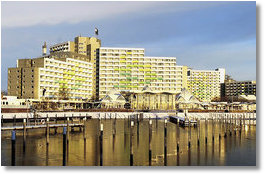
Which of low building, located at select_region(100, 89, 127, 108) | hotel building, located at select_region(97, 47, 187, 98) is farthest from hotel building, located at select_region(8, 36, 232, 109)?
low building, located at select_region(100, 89, 127, 108)

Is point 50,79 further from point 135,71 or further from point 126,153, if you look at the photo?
point 126,153

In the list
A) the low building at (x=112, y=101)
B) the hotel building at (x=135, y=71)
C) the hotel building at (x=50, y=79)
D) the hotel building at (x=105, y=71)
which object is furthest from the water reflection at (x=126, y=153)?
the hotel building at (x=135, y=71)

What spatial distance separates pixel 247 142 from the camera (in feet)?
176

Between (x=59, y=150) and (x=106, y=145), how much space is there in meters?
8.17

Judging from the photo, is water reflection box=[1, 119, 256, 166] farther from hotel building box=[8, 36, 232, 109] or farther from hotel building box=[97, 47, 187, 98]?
hotel building box=[97, 47, 187, 98]

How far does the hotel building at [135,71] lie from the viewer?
17688cm

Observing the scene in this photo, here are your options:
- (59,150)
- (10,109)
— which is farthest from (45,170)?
(10,109)

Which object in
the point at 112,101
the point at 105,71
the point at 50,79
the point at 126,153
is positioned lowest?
the point at 126,153

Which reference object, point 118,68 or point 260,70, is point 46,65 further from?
point 260,70

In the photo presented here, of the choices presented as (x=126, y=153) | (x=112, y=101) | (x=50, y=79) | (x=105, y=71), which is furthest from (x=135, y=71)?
(x=126, y=153)

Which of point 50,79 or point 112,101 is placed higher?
point 50,79

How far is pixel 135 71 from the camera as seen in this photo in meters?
180

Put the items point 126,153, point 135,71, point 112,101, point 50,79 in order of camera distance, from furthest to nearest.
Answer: point 135,71, point 50,79, point 112,101, point 126,153

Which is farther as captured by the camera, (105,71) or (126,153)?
(105,71)
